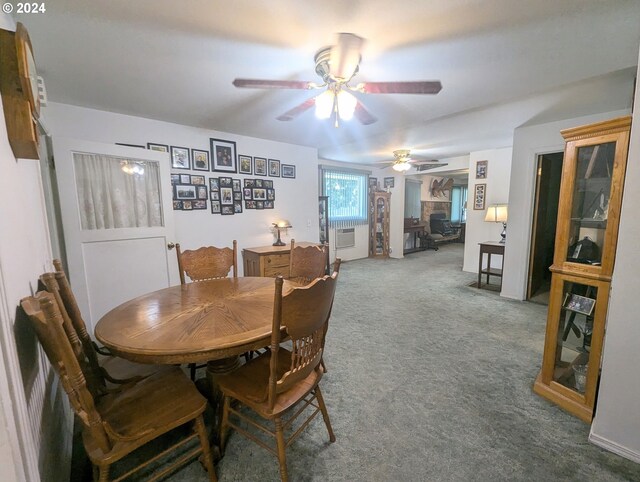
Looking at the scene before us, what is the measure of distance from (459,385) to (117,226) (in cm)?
334

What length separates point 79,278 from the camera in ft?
7.86

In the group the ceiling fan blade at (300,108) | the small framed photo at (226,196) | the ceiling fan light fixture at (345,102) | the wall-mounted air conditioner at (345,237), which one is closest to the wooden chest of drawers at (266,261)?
the small framed photo at (226,196)

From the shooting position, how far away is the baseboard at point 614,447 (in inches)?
52.3

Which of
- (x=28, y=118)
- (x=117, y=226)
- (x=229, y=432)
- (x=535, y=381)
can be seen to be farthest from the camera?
(x=117, y=226)

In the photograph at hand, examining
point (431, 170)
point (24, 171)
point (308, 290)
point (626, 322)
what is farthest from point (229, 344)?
point (431, 170)

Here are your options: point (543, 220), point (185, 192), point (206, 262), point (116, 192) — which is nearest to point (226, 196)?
point (185, 192)

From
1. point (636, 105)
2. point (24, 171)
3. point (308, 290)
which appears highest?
point (636, 105)

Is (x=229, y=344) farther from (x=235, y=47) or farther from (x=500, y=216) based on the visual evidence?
(x=500, y=216)

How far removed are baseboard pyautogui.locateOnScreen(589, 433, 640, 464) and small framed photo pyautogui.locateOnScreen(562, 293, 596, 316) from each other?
666 millimetres

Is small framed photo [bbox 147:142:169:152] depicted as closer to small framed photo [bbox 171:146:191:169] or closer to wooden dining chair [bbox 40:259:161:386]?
small framed photo [bbox 171:146:191:169]

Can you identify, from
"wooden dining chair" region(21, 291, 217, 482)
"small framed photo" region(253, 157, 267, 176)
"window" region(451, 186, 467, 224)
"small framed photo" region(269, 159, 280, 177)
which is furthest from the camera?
"window" region(451, 186, 467, 224)

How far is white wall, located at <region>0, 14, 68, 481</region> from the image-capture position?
2.32 ft

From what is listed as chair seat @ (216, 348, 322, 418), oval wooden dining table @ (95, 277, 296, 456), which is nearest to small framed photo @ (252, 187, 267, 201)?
oval wooden dining table @ (95, 277, 296, 456)

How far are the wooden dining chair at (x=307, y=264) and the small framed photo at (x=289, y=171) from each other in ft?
6.93
